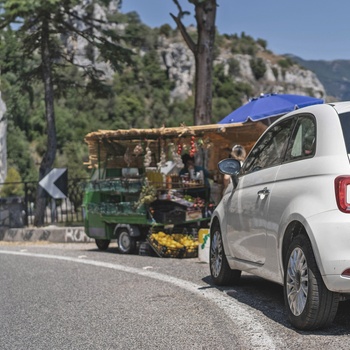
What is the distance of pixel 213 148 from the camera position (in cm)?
1380

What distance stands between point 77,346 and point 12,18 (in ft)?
43.4

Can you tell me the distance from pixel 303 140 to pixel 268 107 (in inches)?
290

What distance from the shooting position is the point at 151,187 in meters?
11.8

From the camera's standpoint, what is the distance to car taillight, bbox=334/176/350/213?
15.2 ft

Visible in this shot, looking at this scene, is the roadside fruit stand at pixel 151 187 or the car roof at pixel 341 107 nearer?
the car roof at pixel 341 107

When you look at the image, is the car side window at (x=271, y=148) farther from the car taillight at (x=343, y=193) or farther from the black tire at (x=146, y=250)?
the black tire at (x=146, y=250)

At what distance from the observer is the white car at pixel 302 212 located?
467 centimetres

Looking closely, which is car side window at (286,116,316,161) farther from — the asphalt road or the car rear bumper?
the asphalt road

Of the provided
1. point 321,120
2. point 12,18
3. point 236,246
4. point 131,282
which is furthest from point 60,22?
point 321,120

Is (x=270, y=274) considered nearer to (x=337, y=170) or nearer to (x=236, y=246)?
(x=236, y=246)

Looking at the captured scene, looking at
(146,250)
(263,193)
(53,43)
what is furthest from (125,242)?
(53,43)

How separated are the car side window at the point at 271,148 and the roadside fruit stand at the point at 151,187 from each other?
479 centimetres

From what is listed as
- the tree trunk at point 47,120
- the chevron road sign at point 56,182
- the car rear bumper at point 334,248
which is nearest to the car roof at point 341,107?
the car rear bumper at point 334,248

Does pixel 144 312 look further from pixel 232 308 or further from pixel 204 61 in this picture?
pixel 204 61
